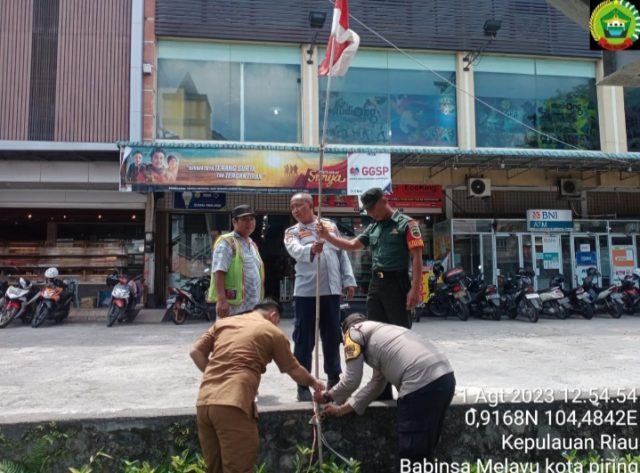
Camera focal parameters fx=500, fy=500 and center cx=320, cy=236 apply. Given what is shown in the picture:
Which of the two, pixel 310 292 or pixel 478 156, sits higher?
pixel 478 156

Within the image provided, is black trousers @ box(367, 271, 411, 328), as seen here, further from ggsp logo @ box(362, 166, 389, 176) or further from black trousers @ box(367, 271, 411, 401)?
ggsp logo @ box(362, 166, 389, 176)

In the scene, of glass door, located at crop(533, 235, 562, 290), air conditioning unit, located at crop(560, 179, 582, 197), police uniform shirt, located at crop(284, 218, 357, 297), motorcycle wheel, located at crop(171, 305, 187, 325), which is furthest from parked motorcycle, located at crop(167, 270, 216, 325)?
air conditioning unit, located at crop(560, 179, 582, 197)

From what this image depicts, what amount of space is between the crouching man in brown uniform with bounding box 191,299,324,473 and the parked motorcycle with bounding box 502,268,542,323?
27.9 feet

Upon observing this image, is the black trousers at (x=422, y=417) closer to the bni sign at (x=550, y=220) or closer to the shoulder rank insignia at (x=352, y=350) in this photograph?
the shoulder rank insignia at (x=352, y=350)

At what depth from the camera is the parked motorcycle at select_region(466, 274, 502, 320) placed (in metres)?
10.5

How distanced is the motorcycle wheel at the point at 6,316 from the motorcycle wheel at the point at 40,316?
1.34 feet

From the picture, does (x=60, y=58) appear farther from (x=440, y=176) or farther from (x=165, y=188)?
(x=440, y=176)

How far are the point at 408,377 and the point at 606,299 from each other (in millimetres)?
10012

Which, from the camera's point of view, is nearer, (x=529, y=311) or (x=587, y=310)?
(x=529, y=311)

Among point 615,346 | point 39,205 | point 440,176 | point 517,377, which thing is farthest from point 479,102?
point 39,205

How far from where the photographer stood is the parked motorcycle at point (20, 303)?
953cm

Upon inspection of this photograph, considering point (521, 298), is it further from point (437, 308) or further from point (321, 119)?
point (321, 119)

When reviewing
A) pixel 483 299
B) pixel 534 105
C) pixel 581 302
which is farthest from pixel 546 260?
pixel 534 105

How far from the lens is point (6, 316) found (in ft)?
31.2
